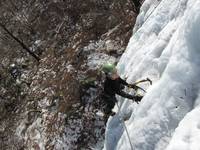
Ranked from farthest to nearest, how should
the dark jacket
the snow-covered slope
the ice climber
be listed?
the dark jacket < the ice climber < the snow-covered slope

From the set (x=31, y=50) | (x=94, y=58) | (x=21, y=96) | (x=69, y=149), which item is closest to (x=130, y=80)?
(x=69, y=149)

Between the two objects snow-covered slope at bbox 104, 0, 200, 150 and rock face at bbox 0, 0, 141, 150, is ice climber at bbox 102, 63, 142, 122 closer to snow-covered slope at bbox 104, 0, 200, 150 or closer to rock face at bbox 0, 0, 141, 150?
snow-covered slope at bbox 104, 0, 200, 150

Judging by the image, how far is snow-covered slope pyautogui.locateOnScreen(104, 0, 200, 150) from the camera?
7.53 meters

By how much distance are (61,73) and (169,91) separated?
11425 millimetres

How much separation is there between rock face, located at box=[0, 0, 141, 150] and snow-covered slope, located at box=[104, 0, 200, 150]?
4.69 meters

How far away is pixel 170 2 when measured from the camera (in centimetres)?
1087

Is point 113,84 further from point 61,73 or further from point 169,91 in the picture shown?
point 61,73

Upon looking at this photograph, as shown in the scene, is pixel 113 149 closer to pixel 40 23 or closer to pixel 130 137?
pixel 130 137

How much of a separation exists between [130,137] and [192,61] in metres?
2.51

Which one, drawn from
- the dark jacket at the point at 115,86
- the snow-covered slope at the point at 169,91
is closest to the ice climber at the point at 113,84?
the dark jacket at the point at 115,86

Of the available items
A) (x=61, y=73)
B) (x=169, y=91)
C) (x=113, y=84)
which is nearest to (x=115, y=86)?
(x=113, y=84)

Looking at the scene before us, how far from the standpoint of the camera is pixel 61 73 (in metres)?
19.0

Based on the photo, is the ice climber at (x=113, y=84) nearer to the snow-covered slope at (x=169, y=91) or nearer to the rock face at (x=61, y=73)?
the snow-covered slope at (x=169, y=91)

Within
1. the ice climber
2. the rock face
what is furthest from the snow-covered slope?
the rock face
